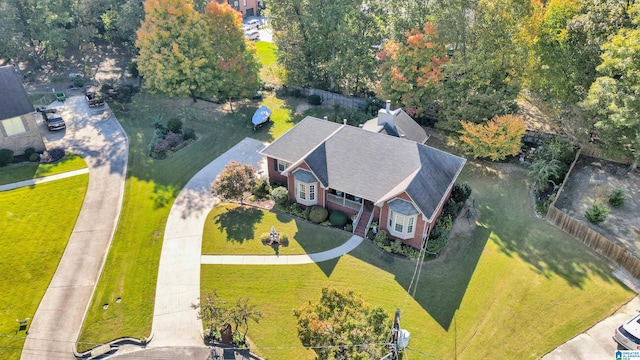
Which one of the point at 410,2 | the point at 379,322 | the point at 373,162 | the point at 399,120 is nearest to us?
the point at 379,322

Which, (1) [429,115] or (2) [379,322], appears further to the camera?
(1) [429,115]

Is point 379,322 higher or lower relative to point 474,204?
higher

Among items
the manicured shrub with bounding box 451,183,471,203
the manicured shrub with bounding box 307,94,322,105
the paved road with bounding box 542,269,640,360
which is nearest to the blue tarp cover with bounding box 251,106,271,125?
the manicured shrub with bounding box 307,94,322,105

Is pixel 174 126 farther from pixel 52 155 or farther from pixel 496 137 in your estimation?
pixel 496 137

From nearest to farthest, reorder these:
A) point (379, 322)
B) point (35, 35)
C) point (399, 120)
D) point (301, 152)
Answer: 1. point (379, 322)
2. point (301, 152)
3. point (399, 120)
4. point (35, 35)

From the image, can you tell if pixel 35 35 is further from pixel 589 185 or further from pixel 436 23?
pixel 589 185

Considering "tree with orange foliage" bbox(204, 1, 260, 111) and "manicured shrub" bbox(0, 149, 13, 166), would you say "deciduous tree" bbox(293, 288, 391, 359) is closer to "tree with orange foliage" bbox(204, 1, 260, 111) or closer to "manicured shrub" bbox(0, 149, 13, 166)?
"tree with orange foliage" bbox(204, 1, 260, 111)

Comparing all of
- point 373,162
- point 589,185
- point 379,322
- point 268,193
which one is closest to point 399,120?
point 373,162

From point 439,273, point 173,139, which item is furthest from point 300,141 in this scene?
point 439,273
